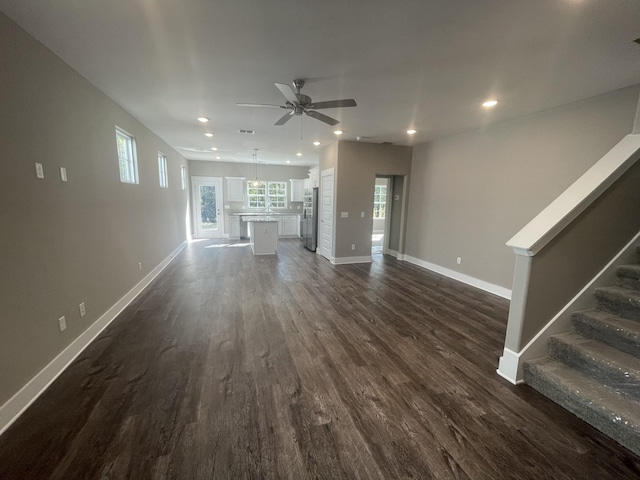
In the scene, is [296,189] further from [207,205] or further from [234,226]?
[207,205]

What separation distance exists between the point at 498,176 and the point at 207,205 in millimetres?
8517

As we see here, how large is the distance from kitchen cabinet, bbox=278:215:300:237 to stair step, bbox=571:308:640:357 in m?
8.46

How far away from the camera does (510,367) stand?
222 cm

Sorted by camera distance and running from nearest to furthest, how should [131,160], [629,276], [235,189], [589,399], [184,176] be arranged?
[589,399] < [629,276] < [131,160] < [184,176] < [235,189]

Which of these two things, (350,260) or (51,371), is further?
(350,260)

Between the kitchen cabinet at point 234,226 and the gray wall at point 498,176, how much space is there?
19.5ft

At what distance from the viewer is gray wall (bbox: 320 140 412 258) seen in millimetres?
5770

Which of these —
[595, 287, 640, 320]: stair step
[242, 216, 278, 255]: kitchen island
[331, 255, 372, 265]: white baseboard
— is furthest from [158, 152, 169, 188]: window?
[595, 287, 640, 320]: stair step

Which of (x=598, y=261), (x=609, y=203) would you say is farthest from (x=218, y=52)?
(x=598, y=261)

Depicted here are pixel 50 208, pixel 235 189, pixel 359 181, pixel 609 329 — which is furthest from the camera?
pixel 235 189

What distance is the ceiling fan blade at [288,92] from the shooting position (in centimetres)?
226

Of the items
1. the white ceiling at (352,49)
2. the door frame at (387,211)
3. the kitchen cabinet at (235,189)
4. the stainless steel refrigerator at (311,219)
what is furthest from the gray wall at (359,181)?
the kitchen cabinet at (235,189)

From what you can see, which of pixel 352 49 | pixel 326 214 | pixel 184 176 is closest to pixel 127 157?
pixel 352 49

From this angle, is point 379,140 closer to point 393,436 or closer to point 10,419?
point 393,436
